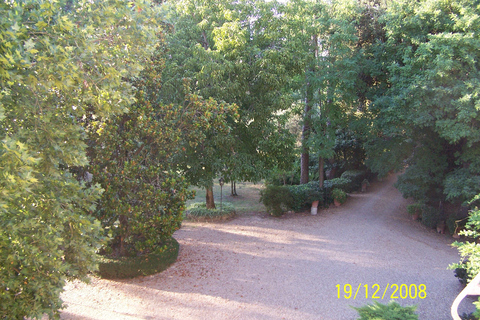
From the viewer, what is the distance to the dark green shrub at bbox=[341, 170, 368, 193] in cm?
1786

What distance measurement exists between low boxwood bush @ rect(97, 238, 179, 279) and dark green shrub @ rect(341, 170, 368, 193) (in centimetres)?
1220

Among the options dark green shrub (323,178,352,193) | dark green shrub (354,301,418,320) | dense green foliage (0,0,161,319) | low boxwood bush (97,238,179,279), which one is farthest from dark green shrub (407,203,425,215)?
dense green foliage (0,0,161,319)

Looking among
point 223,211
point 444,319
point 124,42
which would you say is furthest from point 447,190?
point 124,42

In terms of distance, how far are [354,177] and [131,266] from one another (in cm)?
1383

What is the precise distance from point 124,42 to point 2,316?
4.19 m

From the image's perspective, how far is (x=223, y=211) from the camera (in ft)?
43.0

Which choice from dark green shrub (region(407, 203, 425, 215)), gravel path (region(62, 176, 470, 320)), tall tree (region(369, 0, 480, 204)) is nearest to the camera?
gravel path (region(62, 176, 470, 320))

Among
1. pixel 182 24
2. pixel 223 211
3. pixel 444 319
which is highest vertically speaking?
pixel 182 24

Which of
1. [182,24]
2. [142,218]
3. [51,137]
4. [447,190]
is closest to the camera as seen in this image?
[51,137]

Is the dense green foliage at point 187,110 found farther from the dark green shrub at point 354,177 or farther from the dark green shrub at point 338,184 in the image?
the dark green shrub at point 354,177

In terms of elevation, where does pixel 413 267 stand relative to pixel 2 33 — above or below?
below

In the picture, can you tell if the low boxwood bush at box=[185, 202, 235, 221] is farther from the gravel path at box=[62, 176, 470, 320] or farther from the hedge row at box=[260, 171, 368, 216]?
the hedge row at box=[260, 171, 368, 216]

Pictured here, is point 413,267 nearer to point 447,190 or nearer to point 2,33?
point 447,190

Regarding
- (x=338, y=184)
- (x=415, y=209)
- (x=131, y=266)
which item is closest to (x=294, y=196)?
(x=338, y=184)
